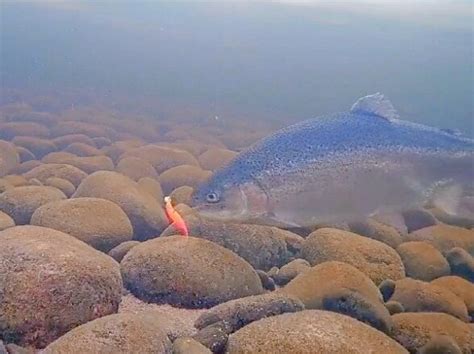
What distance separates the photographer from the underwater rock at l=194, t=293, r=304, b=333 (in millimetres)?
3365

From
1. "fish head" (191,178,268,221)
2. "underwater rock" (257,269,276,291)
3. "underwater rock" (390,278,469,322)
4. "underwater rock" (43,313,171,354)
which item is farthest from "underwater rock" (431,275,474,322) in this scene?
"underwater rock" (43,313,171,354)

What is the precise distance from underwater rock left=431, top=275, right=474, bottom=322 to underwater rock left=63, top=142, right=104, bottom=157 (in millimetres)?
7259

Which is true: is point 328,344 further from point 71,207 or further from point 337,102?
point 337,102

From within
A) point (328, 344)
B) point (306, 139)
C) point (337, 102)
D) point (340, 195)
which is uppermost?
point (306, 139)

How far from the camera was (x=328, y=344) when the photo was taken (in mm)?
Answer: 3027

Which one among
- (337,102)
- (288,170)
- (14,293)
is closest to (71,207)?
(14,293)

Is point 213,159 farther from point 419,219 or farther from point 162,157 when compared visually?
point 419,219

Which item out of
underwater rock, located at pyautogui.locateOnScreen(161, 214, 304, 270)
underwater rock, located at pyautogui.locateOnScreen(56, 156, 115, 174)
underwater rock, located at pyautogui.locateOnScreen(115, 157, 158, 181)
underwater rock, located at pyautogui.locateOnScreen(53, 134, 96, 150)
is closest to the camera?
underwater rock, located at pyautogui.locateOnScreen(161, 214, 304, 270)

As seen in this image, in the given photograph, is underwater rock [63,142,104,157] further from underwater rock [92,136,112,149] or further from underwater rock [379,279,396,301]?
underwater rock [379,279,396,301]

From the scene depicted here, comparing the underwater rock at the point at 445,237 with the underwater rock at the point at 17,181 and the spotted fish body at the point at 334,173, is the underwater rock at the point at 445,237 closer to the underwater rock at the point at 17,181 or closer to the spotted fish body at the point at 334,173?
the spotted fish body at the point at 334,173

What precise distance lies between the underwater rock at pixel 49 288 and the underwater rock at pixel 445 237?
137 inches

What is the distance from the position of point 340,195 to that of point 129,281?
Answer: 1716 mm

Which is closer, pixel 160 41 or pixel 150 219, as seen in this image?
pixel 150 219

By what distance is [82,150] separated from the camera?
34.0ft
